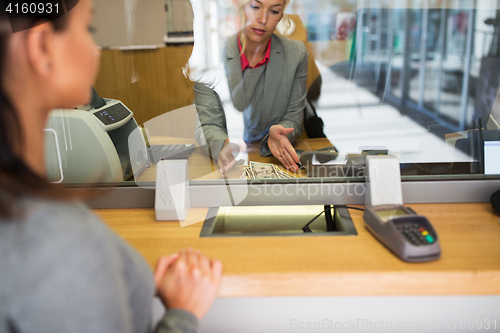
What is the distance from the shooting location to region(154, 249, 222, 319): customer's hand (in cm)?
61

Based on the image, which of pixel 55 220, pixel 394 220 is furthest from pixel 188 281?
pixel 394 220

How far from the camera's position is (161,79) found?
1.25 meters

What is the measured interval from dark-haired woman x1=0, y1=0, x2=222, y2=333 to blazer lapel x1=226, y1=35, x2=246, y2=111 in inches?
42.2

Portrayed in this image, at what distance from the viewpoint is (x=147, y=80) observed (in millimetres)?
1228

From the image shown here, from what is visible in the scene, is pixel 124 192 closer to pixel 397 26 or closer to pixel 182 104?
pixel 182 104

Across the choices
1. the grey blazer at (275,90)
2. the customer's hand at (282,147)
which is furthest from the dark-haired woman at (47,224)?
the grey blazer at (275,90)

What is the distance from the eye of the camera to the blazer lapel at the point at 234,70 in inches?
61.2

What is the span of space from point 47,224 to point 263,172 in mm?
751

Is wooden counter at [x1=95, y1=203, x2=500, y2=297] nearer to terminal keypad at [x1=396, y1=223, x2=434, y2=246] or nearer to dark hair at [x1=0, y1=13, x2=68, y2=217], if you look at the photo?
terminal keypad at [x1=396, y1=223, x2=434, y2=246]

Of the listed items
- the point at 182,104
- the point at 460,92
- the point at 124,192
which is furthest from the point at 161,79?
the point at 460,92

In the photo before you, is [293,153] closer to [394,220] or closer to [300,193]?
[300,193]

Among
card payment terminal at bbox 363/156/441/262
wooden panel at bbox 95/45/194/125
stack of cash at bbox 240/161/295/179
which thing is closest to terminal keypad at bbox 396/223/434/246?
card payment terminal at bbox 363/156/441/262

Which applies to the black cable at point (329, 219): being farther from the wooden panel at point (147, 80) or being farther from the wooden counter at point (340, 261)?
the wooden panel at point (147, 80)

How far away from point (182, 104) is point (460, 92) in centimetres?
118
